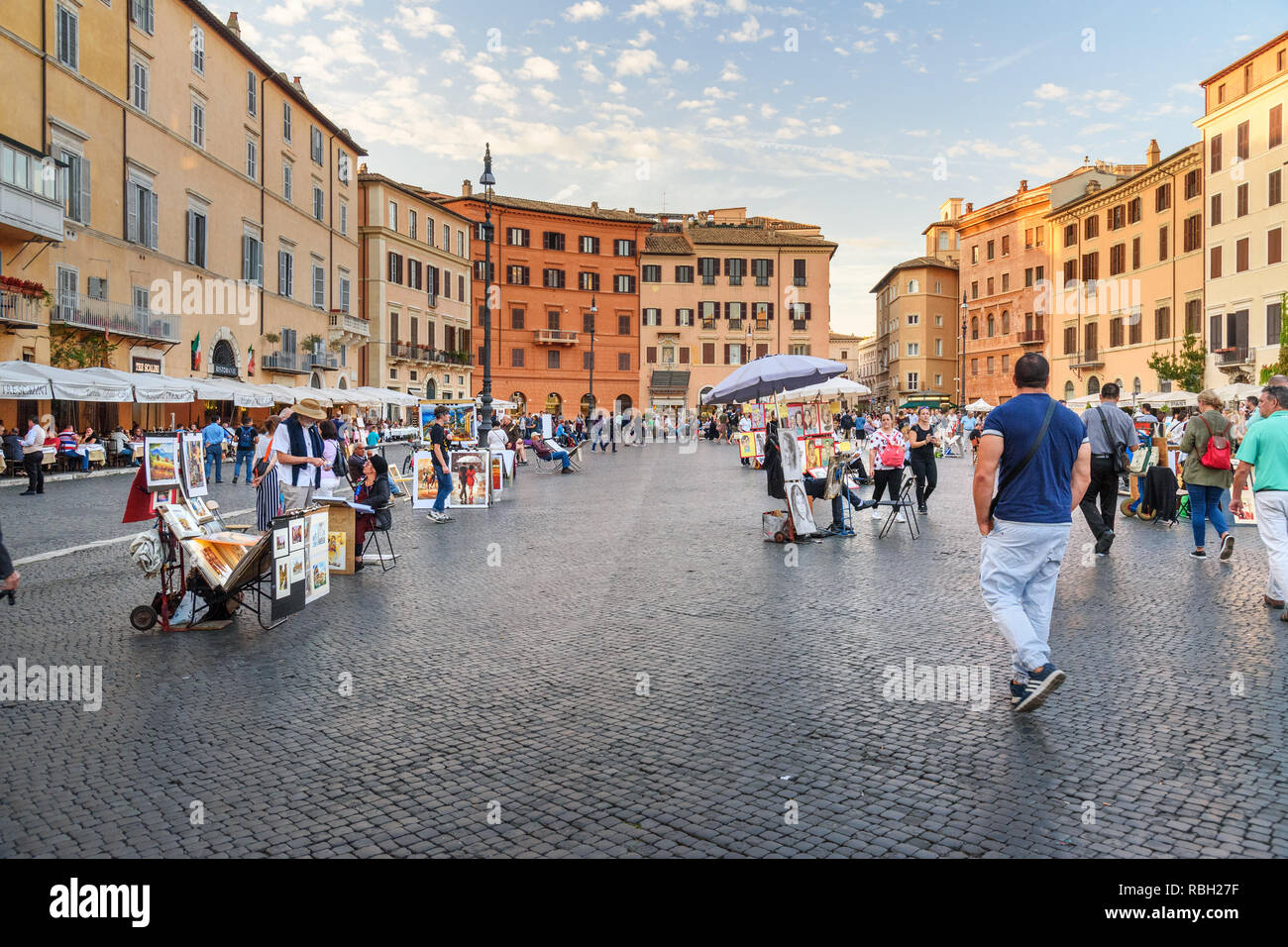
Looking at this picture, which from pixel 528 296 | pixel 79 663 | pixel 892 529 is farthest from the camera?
pixel 528 296

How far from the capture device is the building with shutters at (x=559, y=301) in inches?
2685

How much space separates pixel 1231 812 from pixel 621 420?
165 ft

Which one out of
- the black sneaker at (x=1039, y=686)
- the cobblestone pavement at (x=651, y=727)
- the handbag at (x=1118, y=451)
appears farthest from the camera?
the handbag at (x=1118, y=451)

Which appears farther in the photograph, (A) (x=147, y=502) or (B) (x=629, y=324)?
(B) (x=629, y=324)

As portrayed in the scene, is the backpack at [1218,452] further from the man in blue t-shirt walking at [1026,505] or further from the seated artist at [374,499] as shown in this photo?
the seated artist at [374,499]

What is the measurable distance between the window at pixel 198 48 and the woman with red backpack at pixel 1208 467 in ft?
118

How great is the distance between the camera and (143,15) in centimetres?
3116

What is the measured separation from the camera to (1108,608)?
24.1 ft

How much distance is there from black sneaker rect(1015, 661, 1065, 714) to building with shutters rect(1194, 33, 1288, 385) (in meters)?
41.7

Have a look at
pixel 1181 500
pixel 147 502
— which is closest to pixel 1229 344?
pixel 1181 500

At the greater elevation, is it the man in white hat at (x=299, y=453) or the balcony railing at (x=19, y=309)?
the balcony railing at (x=19, y=309)

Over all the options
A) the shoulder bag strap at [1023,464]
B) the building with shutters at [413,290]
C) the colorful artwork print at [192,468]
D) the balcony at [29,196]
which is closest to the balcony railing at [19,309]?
the balcony at [29,196]

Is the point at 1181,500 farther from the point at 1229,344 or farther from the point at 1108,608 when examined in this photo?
the point at 1229,344
